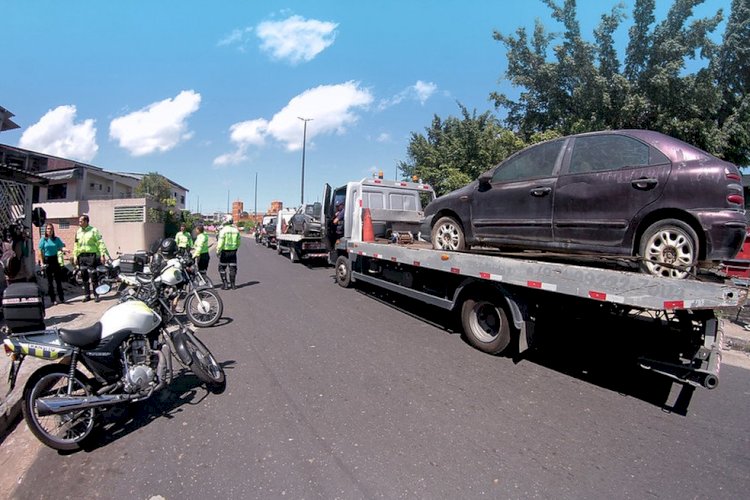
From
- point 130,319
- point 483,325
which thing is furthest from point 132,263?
point 483,325

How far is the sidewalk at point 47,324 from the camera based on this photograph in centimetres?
338

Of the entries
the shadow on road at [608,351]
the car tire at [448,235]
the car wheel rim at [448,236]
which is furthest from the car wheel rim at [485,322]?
the car wheel rim at [448,236]

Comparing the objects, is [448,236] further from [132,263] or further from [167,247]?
[132,263]

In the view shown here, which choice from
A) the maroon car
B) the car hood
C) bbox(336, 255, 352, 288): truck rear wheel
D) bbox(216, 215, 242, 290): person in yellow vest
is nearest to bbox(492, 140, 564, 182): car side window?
the maroon car

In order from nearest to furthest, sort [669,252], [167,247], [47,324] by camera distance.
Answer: [669,252], [47,324], [167,247]

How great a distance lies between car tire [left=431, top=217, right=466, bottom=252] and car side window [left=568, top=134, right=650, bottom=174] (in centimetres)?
182

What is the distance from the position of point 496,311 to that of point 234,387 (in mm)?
3213

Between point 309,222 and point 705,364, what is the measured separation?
1285 centimetres

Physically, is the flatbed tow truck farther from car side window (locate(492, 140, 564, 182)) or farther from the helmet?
the helmet

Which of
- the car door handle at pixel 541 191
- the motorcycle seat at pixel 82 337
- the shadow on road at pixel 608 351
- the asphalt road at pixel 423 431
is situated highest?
the car door handle at pixel 541 191

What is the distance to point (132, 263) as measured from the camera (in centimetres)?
587

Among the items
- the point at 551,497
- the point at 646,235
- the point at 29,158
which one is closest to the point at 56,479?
the point at 551,497

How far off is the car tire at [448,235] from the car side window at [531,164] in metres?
0.95

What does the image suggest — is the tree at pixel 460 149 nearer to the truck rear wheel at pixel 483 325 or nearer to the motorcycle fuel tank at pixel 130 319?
the truck rear wheel at pixel 483 325
